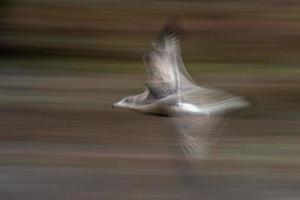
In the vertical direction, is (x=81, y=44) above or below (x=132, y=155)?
above

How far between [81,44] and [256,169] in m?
3.58

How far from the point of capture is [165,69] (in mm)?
4023

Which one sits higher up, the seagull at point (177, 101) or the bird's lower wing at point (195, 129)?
the seagull at point (177, 101)

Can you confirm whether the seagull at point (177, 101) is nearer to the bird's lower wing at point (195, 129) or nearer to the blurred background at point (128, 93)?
the bird's lower wing at point (195, 129)

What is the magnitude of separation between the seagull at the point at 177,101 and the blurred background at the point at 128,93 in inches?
28.5

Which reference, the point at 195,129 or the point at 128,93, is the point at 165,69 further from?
the point at 128,93

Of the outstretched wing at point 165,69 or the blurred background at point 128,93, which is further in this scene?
the blurred background at point 128,93

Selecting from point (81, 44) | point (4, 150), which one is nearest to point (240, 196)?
point (4, 150)

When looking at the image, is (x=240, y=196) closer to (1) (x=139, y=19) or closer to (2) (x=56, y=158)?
(2) (x=56, y=158)

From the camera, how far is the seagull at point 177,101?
13.1 feet

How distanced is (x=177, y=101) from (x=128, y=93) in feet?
10.4

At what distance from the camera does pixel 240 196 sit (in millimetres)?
4812

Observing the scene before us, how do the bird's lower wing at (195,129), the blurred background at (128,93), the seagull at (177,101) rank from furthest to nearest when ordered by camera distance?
1. the blurred background at (128,93)
2. the bird's lower wing at (195,129)
3. the seagull at (177,101)

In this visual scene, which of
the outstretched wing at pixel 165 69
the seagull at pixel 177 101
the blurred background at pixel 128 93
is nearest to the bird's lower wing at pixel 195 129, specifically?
the seagull at pixel 177 101
